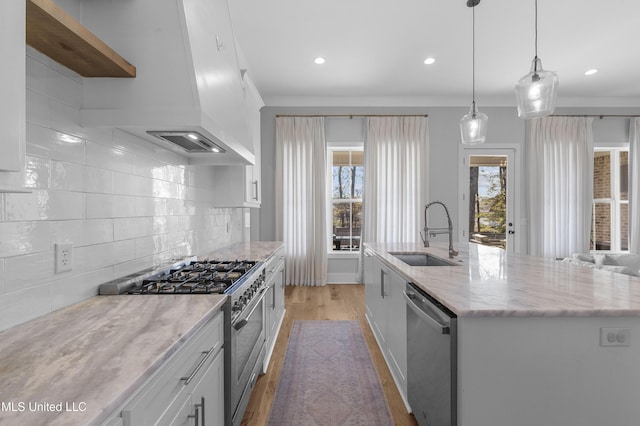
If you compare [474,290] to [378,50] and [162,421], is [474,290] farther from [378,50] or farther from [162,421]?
[378,50]

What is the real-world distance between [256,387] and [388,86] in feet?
13.2

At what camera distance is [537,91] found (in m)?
1.99

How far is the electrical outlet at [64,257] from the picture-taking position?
1186mm

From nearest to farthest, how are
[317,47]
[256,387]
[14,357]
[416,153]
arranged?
[14,357] < [256,387] < [317,47] < [416,153]

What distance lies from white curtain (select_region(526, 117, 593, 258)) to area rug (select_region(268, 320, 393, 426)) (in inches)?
150

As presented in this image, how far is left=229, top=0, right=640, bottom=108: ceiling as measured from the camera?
9.16ft

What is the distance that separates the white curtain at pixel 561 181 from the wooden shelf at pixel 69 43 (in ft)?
18.1

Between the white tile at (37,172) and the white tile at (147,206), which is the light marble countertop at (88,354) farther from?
the white tile at (147,206)

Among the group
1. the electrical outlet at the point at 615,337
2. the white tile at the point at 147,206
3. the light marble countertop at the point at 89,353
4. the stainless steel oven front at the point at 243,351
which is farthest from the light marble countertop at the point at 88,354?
the electrical outlet at the point at 615,337

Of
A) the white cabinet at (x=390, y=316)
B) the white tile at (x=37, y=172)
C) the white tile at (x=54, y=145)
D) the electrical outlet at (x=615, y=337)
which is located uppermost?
the white tile at (x=54, y=145)

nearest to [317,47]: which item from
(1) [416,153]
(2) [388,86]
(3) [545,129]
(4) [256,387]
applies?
(2) [388,86]

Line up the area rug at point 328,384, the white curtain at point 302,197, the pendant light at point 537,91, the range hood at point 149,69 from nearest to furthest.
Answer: the range hood at point 149,69
the area rug at point 328,384
the pendant light at point 537,91
the white curtain at point 302,197

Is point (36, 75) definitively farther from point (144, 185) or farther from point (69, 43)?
point (144, 185)

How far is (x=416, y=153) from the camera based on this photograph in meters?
4.89
